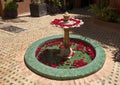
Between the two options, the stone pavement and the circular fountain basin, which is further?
the circular fountain basin

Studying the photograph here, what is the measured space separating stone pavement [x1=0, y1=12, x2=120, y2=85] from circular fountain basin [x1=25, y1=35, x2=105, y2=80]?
0.69ft

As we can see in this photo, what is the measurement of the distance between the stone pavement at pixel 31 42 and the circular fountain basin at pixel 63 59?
0.21 metres

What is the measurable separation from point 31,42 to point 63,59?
106 inches

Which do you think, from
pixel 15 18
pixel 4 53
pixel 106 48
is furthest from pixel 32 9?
pixel 106 48

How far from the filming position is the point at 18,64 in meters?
7.22

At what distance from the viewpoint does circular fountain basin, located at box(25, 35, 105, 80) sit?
625cm

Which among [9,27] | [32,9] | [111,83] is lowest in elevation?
[111,83]

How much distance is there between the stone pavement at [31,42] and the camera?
604 centimetres

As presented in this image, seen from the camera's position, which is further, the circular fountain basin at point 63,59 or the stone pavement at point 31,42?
the circular fountain basin at point 63,59

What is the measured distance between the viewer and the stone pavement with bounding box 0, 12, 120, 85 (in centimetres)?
604

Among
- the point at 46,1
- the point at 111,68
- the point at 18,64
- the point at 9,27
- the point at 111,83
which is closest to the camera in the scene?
the point at 111,83

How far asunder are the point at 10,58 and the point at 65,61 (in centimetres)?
250

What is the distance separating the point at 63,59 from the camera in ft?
25.6

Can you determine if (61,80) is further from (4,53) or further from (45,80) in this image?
(4,53)
